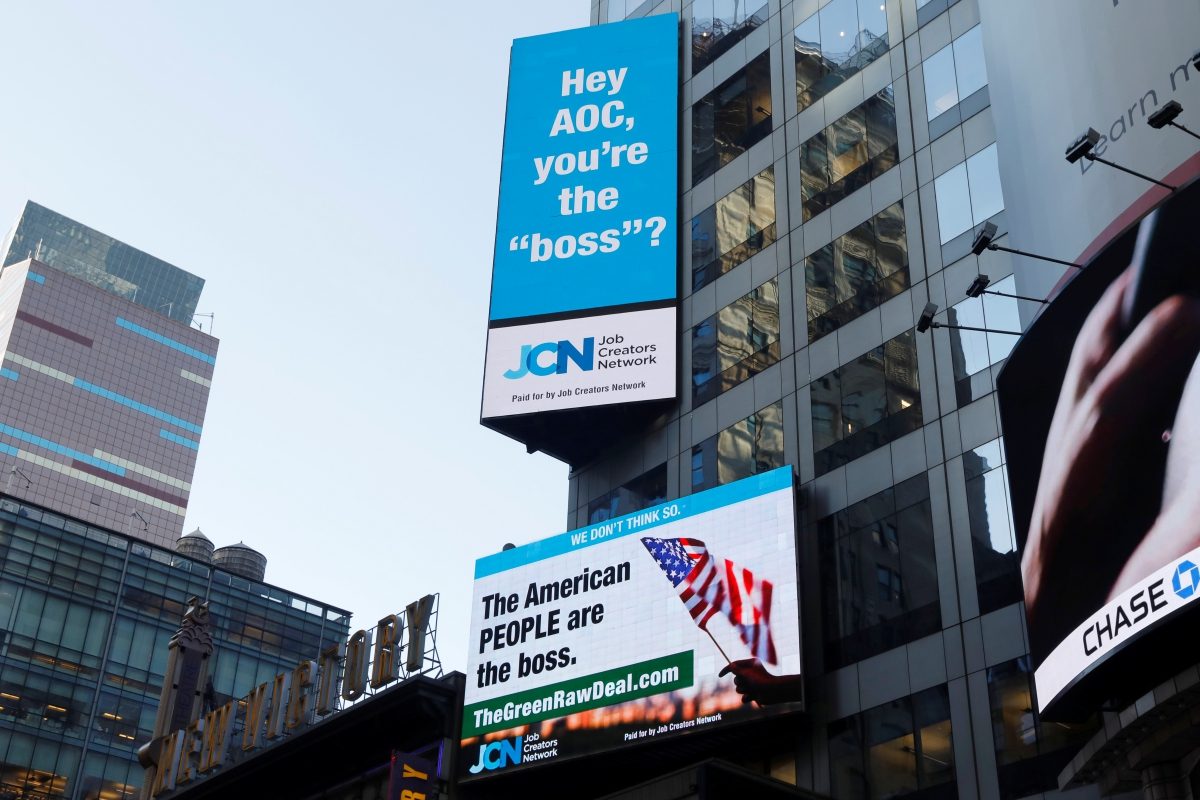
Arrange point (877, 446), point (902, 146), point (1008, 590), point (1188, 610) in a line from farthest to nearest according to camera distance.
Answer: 1. point (902, 146)
2. point (877, 446)
3. point (1008, 590)
4. point (1188, 610)

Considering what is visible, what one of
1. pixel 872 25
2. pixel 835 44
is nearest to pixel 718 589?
pixel 835 44

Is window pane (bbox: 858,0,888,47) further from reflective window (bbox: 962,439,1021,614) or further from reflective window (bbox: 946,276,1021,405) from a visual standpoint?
reflective window (bbox: 962,439,1021,614)

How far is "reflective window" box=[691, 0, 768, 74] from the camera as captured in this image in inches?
2215

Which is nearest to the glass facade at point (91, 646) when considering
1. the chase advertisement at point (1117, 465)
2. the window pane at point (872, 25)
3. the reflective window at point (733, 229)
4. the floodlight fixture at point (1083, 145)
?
the reflective window at point (733, 229)

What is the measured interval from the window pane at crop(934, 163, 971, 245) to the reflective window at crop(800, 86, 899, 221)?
280 cm

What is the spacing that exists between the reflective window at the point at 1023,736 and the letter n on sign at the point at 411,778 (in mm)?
18194

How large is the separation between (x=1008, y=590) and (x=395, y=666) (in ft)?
72.9

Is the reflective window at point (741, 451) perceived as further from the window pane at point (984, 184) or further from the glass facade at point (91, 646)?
the glass facade at point (91, 646)

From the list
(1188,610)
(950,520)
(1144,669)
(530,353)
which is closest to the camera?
(1188,610)

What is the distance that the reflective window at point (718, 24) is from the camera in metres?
56.2

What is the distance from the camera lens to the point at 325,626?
4564 inches

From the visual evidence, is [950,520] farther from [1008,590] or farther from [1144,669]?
[1144,669]

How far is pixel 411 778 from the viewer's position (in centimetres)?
4519

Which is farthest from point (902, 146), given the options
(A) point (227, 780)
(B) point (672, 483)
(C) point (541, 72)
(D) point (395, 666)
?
(A) point (227, 780)
